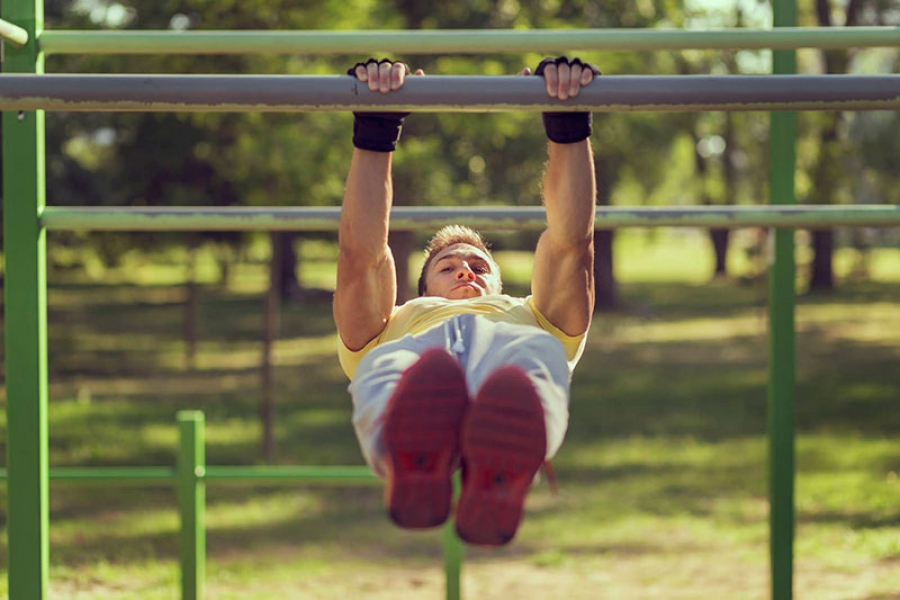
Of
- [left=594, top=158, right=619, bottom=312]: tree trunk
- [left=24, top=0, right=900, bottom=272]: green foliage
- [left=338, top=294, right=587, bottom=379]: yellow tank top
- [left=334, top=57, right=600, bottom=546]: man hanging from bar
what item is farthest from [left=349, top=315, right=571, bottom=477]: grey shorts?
[left=594, top=158, right=619, bottom=312]: tree trunk

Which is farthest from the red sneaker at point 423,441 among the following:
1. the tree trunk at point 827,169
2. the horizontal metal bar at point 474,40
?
the tree trunk at point 827,169

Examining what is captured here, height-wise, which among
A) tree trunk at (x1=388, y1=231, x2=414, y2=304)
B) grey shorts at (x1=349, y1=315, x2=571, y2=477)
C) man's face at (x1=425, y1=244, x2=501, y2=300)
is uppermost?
tree trunk at (x1=388, y1=231, x2=414, y2=304)

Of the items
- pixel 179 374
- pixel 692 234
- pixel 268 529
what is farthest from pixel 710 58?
pixel 692 234

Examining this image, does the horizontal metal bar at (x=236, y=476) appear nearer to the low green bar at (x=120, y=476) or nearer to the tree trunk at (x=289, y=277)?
the low green bar at (x=120, y=476)

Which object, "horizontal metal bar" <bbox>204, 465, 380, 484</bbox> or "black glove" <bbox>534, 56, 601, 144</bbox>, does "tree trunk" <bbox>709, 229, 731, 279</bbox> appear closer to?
"horizontal metal bar" <bbox>204, 465, 380, 484</bbox>

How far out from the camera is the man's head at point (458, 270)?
2.60 meters

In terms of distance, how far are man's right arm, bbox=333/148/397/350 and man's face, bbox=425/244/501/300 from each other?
16cm

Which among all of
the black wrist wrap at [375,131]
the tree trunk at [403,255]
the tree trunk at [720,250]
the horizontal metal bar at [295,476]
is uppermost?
the tree trunk at [720,250]

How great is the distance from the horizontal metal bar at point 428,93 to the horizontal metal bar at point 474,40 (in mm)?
612

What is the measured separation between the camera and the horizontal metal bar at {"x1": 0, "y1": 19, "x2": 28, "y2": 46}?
261 cm

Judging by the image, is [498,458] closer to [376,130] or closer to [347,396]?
[376,130]

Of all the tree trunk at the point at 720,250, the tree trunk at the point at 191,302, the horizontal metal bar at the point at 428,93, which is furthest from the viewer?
the tree trunk at the point at 720,250

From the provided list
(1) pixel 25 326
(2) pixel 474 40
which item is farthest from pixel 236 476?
(2) pixel 474 40

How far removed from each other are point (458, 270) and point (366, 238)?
13.7 inches
